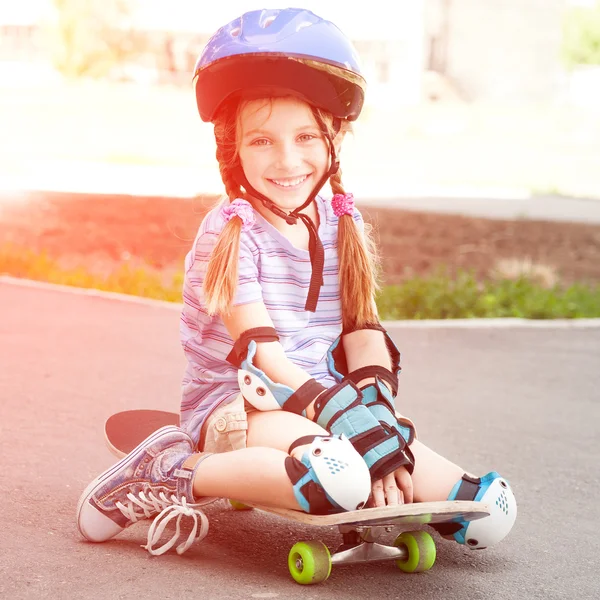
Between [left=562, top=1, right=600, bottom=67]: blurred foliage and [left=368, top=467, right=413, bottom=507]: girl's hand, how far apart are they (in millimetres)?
72844

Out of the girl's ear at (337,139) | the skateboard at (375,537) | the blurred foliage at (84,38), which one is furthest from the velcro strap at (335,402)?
the blurred foliage at (84,38)

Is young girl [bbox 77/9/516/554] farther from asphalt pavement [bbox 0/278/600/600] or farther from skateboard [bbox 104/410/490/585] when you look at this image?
asphalt pavement [bbox 0/278/600/600]

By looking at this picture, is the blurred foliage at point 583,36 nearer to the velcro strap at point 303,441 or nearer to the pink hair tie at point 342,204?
the pink hair tie at point 342,204

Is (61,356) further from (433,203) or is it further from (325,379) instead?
(433,203)

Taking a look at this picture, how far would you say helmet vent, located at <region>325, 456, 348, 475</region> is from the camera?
2.97 meters

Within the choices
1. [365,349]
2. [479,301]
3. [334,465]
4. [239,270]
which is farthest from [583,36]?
[334,465]

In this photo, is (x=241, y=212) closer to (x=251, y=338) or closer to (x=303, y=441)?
(x=251, y=338)

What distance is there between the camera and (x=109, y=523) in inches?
131

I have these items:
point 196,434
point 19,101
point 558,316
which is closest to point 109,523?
point 196,434

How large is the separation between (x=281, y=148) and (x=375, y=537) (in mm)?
1201

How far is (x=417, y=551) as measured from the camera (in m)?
3.22

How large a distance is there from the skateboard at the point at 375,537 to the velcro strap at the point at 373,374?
45 centimetres

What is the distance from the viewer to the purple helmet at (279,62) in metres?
3.47

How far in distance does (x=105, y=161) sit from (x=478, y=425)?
51.0ft
